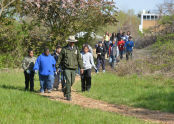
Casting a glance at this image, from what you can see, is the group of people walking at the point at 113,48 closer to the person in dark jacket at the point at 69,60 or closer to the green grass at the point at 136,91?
the green grass at the point at 136,91

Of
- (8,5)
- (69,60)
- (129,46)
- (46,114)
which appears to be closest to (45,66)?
(69,60)

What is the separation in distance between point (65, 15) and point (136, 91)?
12.4 meters

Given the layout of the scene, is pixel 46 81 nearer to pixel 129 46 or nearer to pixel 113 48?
pixel 113 48

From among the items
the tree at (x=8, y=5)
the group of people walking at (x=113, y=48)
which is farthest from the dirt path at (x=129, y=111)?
the tree at (x=8, y=5)

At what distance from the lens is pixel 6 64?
2623cm

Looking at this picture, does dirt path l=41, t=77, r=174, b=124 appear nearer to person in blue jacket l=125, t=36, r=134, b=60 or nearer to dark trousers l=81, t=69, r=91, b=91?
dark trousers l=81, t=69, r=91, b=91

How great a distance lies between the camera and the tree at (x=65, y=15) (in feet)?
86.6

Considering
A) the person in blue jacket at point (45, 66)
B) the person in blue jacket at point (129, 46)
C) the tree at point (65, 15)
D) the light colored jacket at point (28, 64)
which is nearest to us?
the person in blue jacket at point (45, 66)

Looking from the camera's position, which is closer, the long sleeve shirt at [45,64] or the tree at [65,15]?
the long sleeve shirt at [45,64]

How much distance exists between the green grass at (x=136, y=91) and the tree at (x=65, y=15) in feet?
22.8

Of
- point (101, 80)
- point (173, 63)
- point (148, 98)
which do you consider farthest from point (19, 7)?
point (148, 98)

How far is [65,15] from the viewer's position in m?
26.7

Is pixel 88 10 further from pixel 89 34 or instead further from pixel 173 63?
pixel 173 63

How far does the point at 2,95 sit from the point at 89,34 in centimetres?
1667
